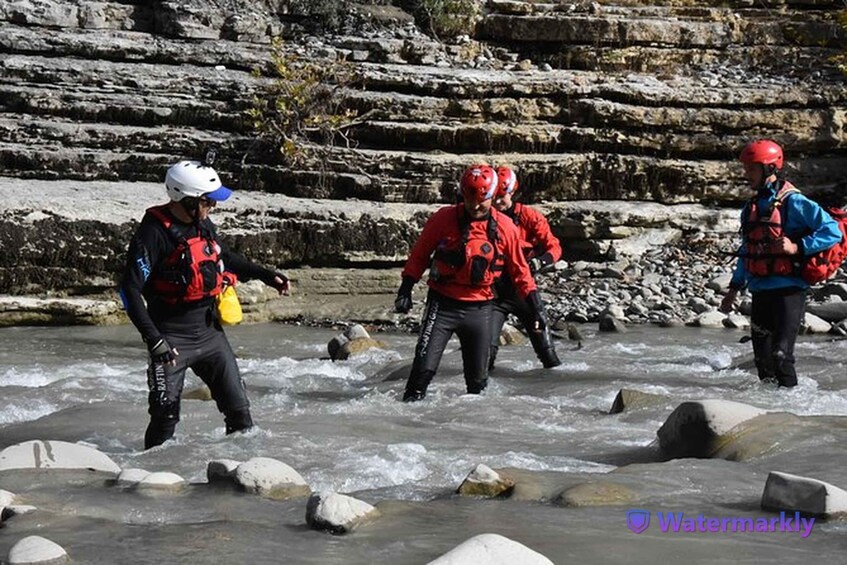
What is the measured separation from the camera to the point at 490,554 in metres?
4.38

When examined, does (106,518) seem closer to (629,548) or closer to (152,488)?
(152,488)

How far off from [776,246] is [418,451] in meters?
3.02

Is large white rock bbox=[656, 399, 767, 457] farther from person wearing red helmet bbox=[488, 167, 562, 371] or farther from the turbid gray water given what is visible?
person wearing red helmet bbox=[488, 167, 562, 371]

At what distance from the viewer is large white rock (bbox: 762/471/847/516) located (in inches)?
204

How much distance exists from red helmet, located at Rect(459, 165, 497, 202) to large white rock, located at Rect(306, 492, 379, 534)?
347 centimetres

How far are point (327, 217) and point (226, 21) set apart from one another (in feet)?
14.8

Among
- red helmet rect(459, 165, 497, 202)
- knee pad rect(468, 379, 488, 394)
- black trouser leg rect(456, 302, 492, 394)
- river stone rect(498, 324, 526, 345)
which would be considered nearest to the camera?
red helmet rect(459, 165, 497, 202)

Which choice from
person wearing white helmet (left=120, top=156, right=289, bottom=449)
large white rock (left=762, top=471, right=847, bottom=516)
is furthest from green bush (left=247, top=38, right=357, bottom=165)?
large white rock (left=762, top=471, right=847, bottom=516)

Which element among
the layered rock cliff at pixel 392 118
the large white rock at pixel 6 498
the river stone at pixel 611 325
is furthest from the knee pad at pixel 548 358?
the large white rock at pixel 6 498

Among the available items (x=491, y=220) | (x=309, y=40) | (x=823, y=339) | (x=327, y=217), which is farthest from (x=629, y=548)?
(x=309, y=40)

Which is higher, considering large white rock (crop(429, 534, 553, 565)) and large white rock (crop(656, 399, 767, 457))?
large white rock (crop(429, 534, 553, 565))

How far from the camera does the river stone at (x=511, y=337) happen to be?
1293 cm

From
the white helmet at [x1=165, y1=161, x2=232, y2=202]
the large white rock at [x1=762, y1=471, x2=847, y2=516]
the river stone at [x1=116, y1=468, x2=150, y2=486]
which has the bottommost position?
the river stone at [x1=116, y1=468, x2=150, y2=486]

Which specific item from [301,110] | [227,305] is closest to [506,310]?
[227,305]
